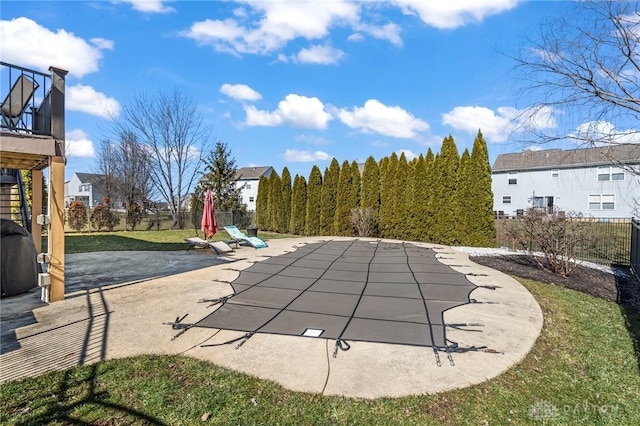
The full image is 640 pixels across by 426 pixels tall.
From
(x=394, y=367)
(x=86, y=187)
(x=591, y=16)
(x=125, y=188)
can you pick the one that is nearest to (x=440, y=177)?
(x=591, y=16)

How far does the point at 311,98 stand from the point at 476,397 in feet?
58.4

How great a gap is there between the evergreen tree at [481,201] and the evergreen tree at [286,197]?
30.1 feet

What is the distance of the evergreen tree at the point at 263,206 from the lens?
18.7m

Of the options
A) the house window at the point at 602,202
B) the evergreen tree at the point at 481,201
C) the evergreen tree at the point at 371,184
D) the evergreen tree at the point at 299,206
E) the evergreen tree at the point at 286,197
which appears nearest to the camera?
the evergreen tree at the point at 481,201

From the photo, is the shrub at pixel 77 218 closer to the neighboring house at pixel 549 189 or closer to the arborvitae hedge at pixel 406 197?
the arborvitae hedge at pixel 406 197

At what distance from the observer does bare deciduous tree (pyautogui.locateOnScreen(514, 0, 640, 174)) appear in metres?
3.88

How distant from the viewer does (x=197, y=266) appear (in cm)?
718

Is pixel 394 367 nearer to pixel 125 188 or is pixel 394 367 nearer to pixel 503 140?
pixel 503 140

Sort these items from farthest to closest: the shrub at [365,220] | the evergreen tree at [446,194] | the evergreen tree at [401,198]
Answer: the shrub at [365,220] < the evergreen tree at [401,198] < the evergreen tree at [446,194]

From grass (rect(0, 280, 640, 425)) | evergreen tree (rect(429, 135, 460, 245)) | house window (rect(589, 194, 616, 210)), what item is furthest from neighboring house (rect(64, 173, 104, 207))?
house window (rect(589, 194, 616, 210))

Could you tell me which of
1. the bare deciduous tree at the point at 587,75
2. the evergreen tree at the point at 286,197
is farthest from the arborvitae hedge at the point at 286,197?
the bare deciduous tree at the point at 587,75

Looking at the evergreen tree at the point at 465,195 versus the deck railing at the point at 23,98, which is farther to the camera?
the evergreen tree at the point at 465,195

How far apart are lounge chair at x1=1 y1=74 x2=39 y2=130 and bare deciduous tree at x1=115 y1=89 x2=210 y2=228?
1458cm

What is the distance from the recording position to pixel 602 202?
18.8 m
